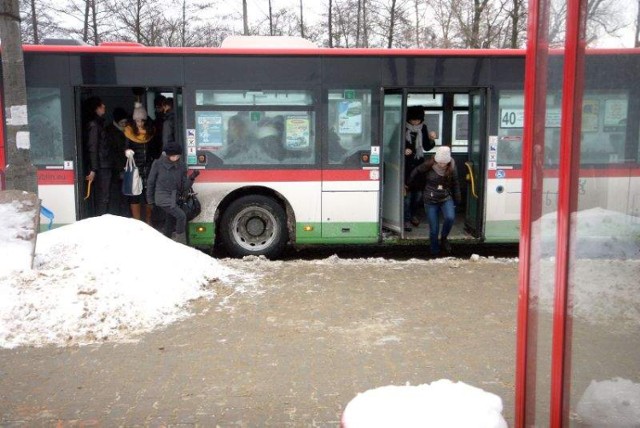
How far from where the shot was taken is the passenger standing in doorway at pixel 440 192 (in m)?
9.62

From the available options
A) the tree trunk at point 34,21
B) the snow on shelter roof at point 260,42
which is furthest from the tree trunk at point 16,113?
the tree trunk at point 34,21

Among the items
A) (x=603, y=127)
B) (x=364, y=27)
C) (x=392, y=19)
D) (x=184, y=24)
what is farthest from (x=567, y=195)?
(x=184, y=24)

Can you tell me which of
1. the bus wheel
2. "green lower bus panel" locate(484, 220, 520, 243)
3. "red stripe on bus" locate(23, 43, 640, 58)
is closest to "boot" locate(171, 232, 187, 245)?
the bus wheel

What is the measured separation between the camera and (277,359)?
5238 mm

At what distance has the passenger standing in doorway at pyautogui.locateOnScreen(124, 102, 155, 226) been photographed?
35.0 feet

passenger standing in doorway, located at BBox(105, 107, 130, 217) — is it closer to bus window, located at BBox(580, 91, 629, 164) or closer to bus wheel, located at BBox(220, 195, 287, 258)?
bus wheel, located at BBox(220, 195, 287, 258)

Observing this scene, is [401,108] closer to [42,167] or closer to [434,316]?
[434,316]

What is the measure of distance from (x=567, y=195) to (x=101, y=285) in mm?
5151

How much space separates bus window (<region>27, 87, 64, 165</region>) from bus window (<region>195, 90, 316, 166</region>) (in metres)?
1.94

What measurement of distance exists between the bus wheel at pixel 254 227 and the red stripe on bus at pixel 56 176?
223 centimetres

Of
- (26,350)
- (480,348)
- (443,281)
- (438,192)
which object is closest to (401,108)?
(438,192)

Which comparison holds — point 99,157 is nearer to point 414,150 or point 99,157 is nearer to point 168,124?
point 168,124

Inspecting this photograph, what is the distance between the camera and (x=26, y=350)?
5.40 metres

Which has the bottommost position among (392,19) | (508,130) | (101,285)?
(101,285)
